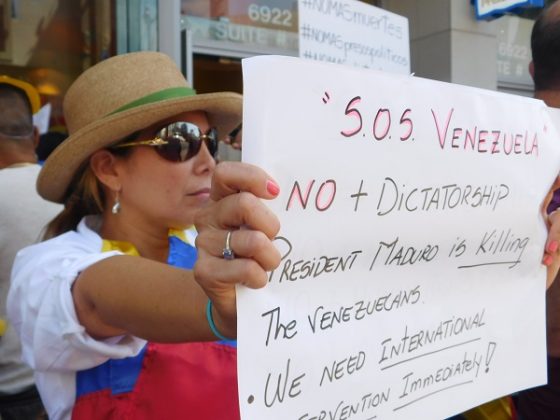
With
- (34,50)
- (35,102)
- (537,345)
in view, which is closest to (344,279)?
(537,345)

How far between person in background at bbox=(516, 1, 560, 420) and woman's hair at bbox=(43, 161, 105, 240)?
45.7 inches

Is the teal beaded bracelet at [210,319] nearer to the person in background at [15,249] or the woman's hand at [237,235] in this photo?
the woman's hand at [237,235]

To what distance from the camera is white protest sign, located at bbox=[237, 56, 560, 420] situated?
88cm

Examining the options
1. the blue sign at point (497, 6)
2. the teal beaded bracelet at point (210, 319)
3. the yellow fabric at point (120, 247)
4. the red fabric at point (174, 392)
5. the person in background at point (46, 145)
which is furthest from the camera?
the blue sign at point (497, 6)

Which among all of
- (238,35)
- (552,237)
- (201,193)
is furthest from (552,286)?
(238,35)

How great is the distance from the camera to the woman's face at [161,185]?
5.04 ft

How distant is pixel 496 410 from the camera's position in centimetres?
182

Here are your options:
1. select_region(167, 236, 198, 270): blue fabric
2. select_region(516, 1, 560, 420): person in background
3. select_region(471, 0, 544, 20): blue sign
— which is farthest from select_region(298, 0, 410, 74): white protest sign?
select_region(471, 0, 544, 20): blue sign

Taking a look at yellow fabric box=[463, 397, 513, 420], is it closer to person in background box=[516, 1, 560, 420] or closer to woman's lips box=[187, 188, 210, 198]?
person in background box=[516, 1, 560, 420]

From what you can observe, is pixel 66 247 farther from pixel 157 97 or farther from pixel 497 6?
pixel 497 6

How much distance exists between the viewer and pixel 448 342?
116 cm

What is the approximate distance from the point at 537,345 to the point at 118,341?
2.88 feet

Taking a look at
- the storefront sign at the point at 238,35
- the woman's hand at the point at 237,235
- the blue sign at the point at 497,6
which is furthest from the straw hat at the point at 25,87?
the blue sign at the point at 497,6

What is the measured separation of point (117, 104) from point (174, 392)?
72cm
